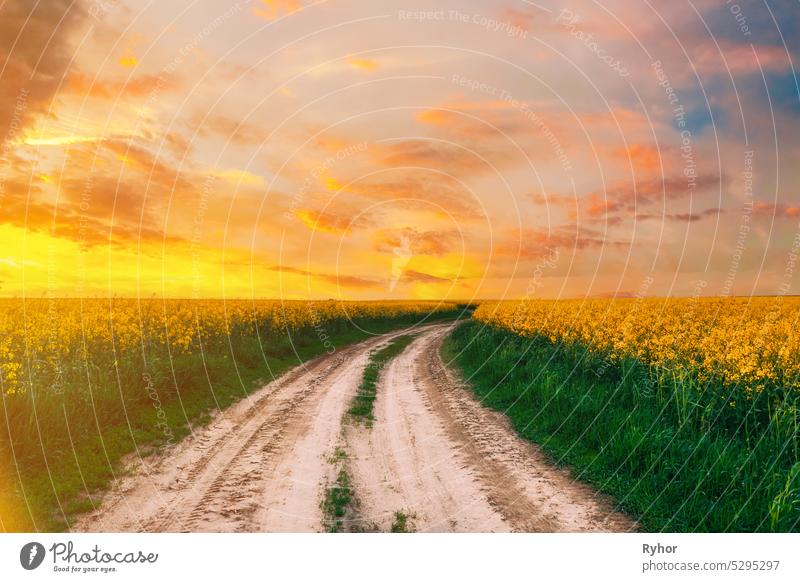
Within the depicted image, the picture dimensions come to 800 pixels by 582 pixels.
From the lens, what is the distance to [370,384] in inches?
668

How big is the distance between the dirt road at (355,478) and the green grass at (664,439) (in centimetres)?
68

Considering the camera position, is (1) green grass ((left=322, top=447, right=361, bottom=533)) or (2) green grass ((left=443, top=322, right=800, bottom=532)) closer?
(1) green grass ((left=322, top=447, right=361, bottom=533))

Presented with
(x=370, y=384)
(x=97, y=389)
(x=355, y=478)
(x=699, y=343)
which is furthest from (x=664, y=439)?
(x=97, y=389)

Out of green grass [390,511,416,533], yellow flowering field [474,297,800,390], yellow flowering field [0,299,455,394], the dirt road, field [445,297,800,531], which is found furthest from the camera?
yellow flowering field [0,299,455,394]

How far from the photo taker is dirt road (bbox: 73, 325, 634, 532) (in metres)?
6.97

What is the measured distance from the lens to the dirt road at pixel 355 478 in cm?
697

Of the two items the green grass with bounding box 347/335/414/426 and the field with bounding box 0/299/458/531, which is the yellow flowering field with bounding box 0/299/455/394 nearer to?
the field with bounding box 0/299/458/531

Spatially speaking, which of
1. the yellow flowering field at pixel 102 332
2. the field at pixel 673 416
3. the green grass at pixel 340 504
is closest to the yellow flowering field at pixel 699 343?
the field at pixel 673 416

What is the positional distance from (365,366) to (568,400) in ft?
32.4

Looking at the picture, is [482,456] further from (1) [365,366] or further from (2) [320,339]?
(2) [320,339]

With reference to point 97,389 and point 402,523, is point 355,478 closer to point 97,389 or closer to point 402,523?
point 402,523
